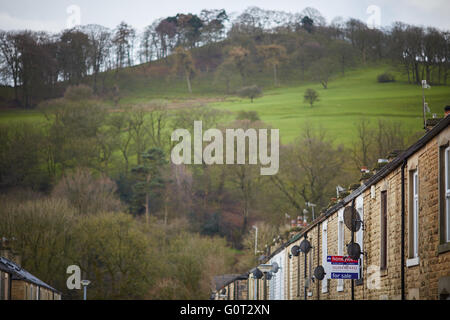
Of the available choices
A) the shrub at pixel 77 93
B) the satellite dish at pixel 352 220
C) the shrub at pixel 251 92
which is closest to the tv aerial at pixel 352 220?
the satellite dish at pixel 352 220

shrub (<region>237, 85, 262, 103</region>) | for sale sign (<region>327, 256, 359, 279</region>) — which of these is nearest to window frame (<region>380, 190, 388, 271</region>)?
for sale sign (<region>327, 256, 359, 279</region>)

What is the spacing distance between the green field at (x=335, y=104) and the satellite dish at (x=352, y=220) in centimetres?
4974

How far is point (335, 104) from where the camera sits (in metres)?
120

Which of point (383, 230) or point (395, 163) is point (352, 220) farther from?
point (395, 163)

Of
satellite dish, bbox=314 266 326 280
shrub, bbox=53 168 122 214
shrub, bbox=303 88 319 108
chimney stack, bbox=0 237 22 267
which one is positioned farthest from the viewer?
shrub, bbox=303 88 319 108

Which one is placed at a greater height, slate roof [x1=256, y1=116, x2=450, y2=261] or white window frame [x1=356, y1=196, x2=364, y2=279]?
slate roof [x1=256, y1=116, x2=450, y2=261]

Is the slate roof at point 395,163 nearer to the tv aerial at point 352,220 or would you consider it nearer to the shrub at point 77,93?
the tv aerial at point 352,220

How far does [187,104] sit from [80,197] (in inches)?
2166

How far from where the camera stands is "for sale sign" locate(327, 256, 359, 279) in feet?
61.1

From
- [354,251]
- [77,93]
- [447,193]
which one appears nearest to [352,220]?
[354,251]

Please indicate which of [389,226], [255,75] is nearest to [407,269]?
[389,226]

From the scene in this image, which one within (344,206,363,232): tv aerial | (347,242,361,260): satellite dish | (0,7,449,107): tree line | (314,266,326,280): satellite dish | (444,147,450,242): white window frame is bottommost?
(314,266,326,280): satellite dish

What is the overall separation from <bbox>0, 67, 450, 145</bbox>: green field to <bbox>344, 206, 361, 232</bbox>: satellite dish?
163 feet

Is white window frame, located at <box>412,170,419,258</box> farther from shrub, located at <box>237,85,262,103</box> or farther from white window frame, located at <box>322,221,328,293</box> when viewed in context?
shrub, located at <box>237,85,262,103</box>
